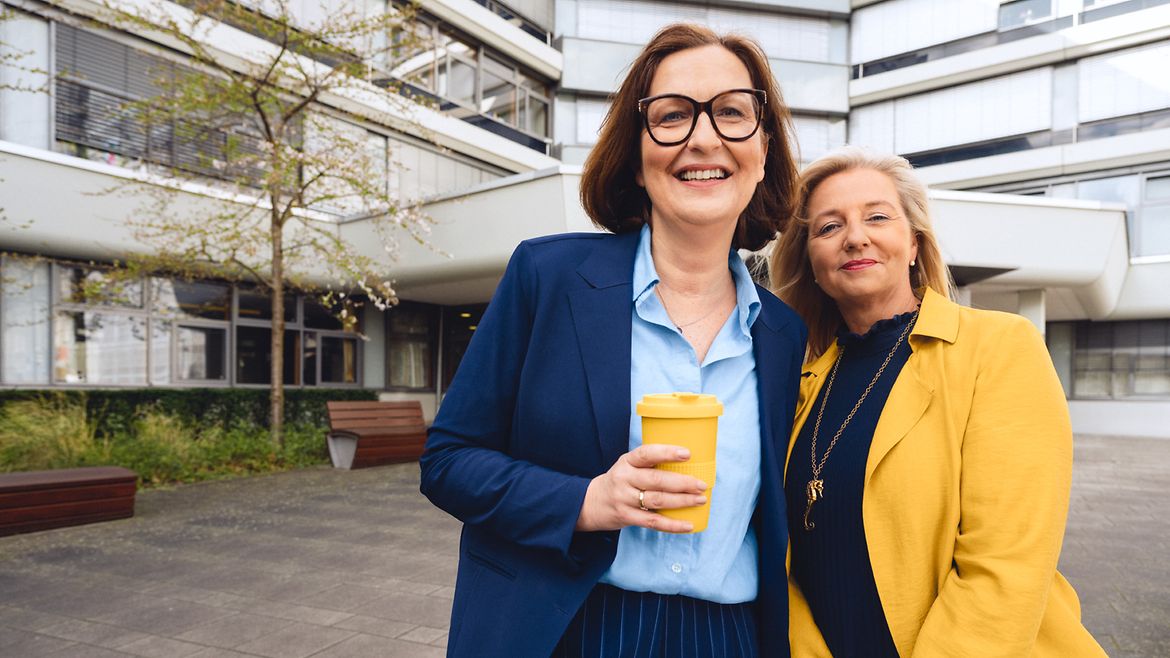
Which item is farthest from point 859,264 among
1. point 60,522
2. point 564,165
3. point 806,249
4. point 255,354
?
point 255,354

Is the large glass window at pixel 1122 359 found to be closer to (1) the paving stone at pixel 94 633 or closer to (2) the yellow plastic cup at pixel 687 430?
(1) the paving stone at pixel 94 633

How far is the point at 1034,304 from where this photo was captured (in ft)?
48.7

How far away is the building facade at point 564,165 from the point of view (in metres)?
10.8

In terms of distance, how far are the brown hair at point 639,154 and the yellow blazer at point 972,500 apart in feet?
1.59

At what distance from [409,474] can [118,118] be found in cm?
781

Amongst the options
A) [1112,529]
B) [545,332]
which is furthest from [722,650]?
[1112,529]

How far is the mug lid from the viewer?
3.39 ft

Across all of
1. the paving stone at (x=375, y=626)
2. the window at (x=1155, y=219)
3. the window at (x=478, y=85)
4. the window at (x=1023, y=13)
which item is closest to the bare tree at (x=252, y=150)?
the window at (x=478, y=85)

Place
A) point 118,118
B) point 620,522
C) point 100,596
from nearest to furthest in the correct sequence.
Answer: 1. point 620,522
2. point 100,596
3. point 118,118

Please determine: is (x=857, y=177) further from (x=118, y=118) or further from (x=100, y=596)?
(x=118, y=118)

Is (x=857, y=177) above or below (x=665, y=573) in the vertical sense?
above

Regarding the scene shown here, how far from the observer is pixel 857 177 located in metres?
1.86

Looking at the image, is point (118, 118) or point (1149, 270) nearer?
point (118, 118)

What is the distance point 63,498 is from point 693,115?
24.9 feet
